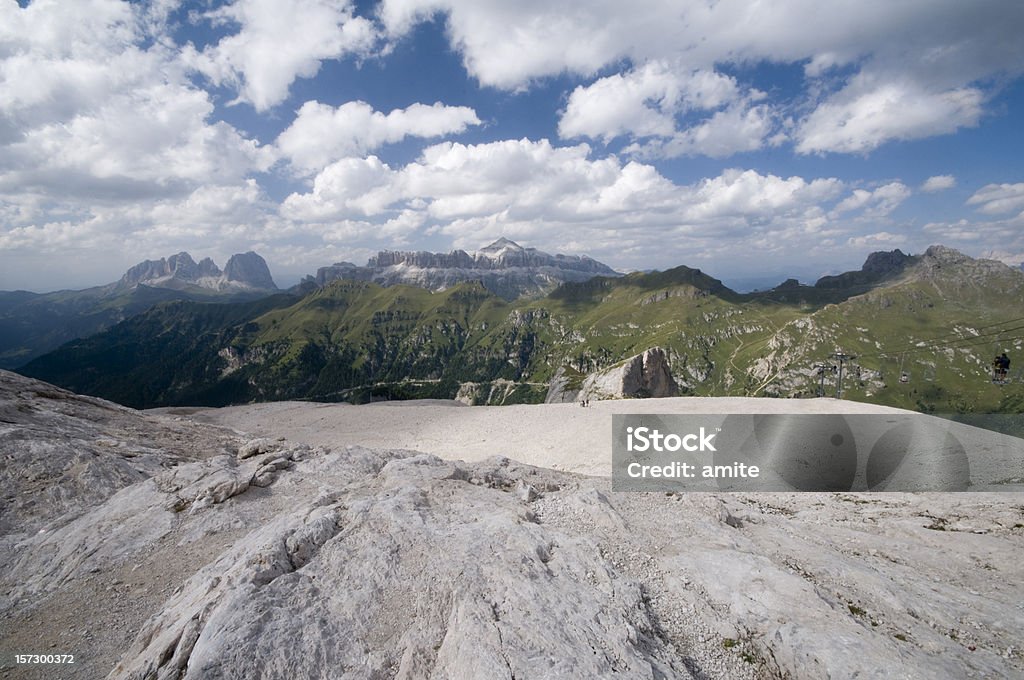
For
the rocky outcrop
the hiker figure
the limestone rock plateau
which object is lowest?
the rocky outcrop

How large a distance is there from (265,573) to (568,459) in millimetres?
22540

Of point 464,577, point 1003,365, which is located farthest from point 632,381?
point 464,577

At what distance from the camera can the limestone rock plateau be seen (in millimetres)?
7691

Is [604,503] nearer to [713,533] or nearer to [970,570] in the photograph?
[713,533]

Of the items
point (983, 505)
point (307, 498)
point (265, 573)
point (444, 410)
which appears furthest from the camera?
point (444, 410)

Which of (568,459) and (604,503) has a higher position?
(604,503)

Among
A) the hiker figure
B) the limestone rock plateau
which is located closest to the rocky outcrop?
the hiker figure

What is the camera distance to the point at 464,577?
919cm

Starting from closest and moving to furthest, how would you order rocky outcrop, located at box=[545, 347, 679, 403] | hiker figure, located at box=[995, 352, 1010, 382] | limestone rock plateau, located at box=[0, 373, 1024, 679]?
limestone rock plateau, located at box=[0, 373, 1024, 679] < hiker figure, located at box=[995, 352, 1010, 382] < rocky outcrop, located at box=[545, 347, 679, 403]

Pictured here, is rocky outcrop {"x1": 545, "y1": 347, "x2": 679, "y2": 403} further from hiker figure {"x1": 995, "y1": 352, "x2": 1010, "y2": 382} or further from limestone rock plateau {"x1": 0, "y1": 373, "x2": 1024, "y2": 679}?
limestone rock plateau {"x1": 0, "y1": 373, "x2": 1024, "y2": 679}

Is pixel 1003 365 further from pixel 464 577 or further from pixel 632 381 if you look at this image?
pixel 632 381

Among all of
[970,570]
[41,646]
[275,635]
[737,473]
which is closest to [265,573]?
[275,635]

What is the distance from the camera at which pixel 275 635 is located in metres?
7.71

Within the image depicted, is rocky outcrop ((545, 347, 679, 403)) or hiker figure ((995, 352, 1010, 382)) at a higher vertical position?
hiker figure ((995, 352, 1010, 382))
